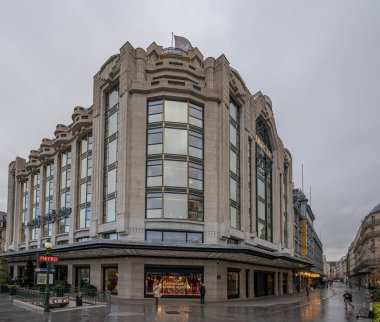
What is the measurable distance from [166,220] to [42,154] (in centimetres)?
3377

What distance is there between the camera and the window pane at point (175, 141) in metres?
43.1

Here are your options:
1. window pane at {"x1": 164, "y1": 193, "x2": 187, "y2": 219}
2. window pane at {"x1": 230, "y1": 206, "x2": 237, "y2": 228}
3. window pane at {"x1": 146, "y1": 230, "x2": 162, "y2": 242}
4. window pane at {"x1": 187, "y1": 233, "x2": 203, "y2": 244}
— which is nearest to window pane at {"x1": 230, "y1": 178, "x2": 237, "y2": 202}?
window pane at {"x1": 230, "y1": 206, "x2": 237, "y2": 228}

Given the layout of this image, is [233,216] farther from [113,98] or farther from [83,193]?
[83,193]

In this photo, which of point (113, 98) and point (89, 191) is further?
point (89, 191)

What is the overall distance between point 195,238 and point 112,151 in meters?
12.9

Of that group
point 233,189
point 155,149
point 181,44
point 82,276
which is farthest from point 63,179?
point 233,189

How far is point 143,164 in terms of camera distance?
42.5 meters

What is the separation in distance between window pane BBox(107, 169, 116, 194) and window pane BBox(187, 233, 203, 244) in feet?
30.2

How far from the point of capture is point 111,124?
4788cm

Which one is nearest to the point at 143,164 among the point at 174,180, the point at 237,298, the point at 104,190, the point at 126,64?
the point at 174,180

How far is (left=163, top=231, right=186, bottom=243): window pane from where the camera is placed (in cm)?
4147

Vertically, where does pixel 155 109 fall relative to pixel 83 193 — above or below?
above

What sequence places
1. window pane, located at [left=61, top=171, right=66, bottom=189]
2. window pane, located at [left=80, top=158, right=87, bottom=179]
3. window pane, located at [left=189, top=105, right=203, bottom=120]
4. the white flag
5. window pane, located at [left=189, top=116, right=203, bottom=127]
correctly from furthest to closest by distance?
window pane, located at [left=61, top=171, right=66, bottom=189] → window pane, located at [left=80, top=158, right=87, bottom=179] → the white flag → window pane, located at [left=189, top=105, right=203, bottom=120] → window pane, located at [left=189, top=116, right=203, bottom=127]

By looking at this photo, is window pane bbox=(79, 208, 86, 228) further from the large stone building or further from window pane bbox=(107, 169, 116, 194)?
window pane bbox=(107, 169, 116, 194)
